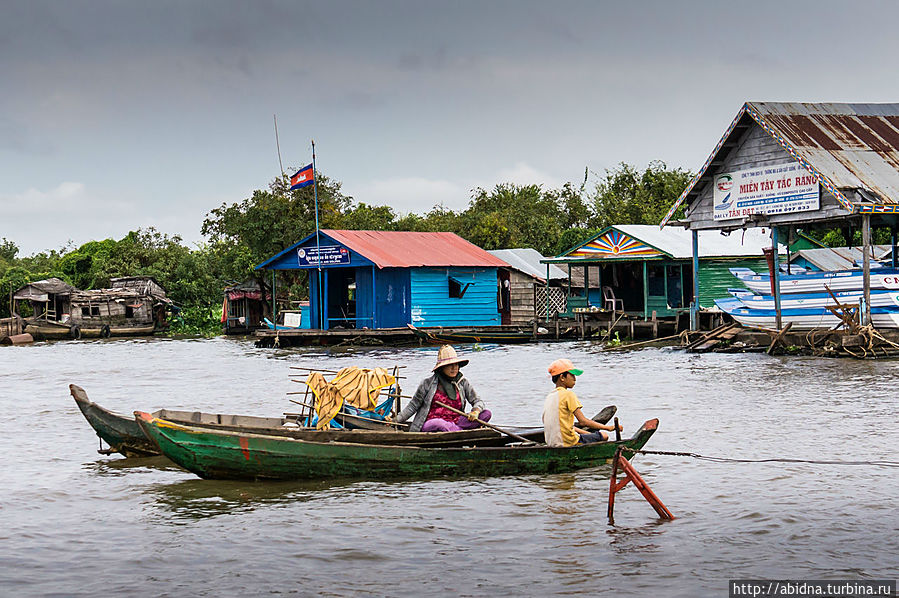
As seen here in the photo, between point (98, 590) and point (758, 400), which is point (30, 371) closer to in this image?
point (758, 400)

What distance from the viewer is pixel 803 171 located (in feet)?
75.3

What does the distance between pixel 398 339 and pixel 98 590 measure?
2589cm

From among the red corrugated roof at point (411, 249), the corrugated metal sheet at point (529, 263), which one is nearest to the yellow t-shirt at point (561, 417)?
the red corrugated roof at point (411, 249)

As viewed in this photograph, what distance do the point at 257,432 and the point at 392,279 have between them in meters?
24.0

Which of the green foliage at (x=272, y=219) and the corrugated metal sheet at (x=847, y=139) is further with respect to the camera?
the green foliage at (x=272, y=219)

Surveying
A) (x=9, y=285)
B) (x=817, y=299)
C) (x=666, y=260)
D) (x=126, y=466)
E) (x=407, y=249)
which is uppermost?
(x=407, y=249)

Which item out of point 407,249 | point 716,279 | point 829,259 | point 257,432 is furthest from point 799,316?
point 257,432

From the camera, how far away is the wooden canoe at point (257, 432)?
9.80 m

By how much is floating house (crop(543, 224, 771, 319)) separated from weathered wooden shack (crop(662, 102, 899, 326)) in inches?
191

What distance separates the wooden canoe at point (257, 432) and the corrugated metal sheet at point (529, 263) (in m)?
28.7

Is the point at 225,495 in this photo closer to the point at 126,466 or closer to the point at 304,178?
the point at 126,466

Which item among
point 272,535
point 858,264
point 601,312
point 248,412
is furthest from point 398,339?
point 272,535

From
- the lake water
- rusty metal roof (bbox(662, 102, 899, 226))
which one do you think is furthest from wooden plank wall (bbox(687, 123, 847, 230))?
the lake water

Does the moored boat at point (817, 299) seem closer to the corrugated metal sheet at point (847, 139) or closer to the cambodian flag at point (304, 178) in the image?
the corrugated metal sheet at point (847, 139)
